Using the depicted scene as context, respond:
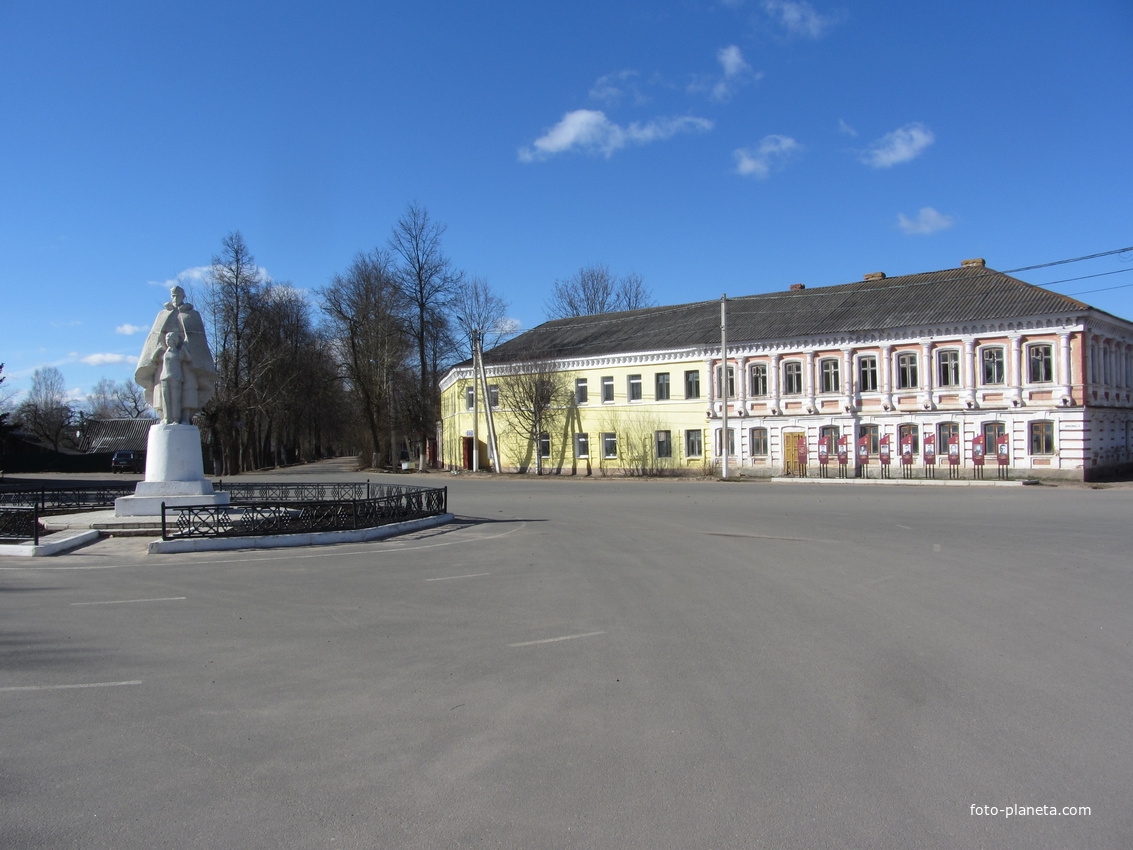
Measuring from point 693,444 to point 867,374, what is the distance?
10409 millimetres

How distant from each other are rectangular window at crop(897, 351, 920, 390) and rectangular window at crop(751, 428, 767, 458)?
742 cm

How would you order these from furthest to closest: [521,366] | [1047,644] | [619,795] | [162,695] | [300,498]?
[521,366]
[300,498]
[1047,644]
[162,695]
[619,795]

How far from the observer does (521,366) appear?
5109 centimetres

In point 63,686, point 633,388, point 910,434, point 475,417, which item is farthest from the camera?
point 475,417

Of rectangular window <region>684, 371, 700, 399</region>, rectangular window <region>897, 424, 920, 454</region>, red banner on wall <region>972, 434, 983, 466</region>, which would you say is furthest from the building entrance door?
red banner on wall <region>972, 434, 983, 466</region>

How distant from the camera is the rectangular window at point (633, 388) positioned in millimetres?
48375

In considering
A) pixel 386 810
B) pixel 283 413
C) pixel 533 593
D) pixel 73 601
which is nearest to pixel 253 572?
pixel 73 601

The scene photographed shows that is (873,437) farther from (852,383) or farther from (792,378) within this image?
(792,378)

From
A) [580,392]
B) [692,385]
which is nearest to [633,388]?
[580,392]

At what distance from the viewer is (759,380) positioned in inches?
1741

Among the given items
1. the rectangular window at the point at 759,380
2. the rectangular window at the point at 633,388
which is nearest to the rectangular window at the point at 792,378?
the rectangular window at the point at 759,380

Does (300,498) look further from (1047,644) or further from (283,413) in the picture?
(283,413)

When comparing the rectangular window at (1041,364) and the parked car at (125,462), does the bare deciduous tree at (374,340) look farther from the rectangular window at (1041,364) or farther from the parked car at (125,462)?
the rectangular window at (1041,364)

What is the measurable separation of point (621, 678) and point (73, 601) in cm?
735
